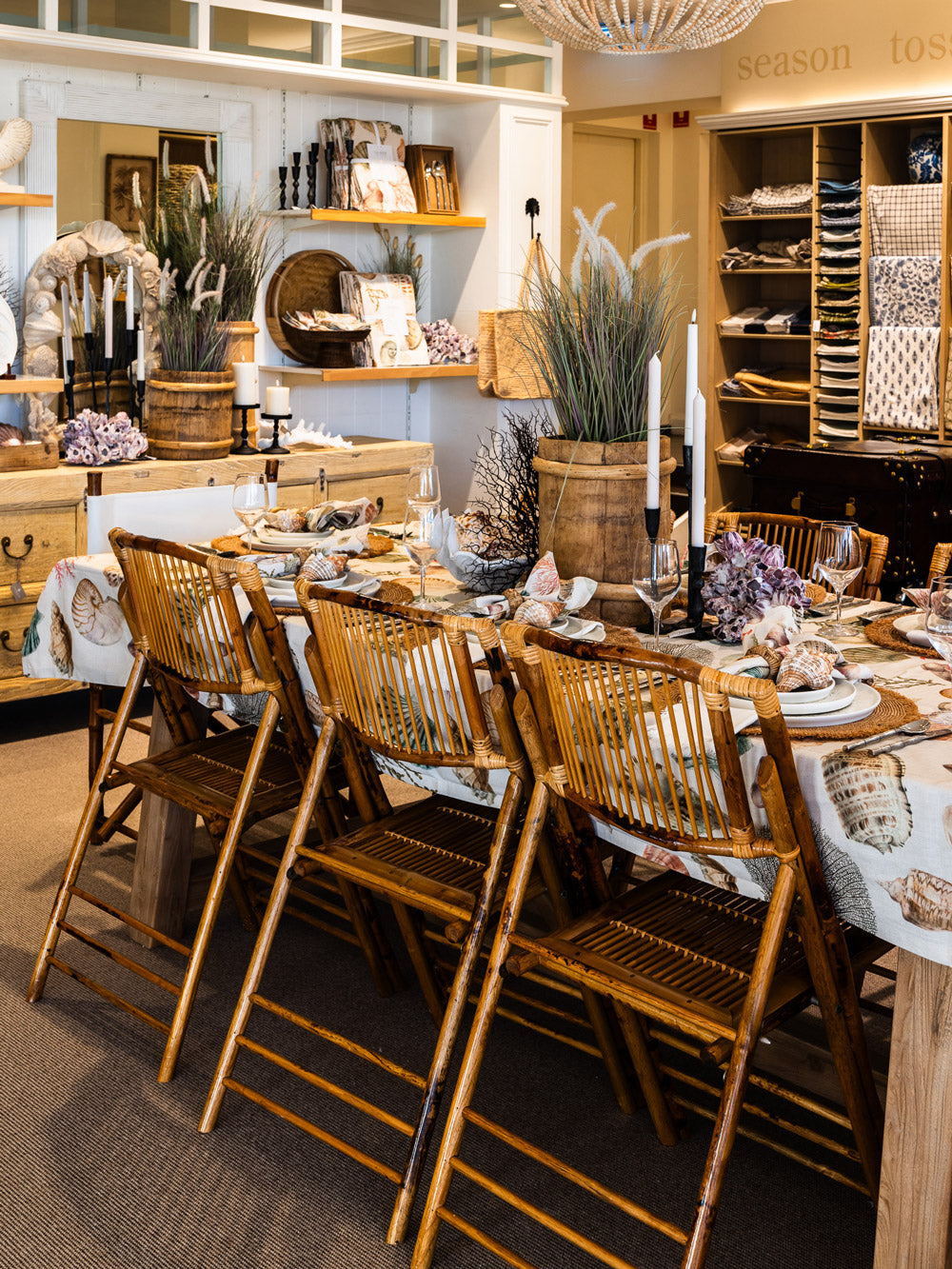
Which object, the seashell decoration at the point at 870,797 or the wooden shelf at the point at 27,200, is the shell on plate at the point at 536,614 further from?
the wooden shelf at the point at 27,200

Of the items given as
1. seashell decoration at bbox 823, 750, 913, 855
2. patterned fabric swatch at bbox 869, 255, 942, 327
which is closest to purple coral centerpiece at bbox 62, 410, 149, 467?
patterned fabric swatch at bbox 869, 255, 942, 327

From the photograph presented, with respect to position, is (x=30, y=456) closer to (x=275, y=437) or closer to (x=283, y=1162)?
(x=275, y=437)

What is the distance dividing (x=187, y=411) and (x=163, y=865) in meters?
2.09

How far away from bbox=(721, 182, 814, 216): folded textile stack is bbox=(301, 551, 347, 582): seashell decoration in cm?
399

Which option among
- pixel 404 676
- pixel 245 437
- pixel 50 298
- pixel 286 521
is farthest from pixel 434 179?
pixel 404 676

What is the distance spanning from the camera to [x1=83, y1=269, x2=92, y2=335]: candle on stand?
4.43m

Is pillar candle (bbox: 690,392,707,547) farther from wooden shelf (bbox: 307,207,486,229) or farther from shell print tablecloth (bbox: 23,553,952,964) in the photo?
wooden shelf (bbox: 307,207,486,229)

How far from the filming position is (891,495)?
16.3 ft

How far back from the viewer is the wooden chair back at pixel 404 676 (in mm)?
1916

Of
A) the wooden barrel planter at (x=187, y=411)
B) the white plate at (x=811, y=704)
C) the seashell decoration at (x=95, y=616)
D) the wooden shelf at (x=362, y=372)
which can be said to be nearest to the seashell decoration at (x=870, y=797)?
the white plate at (x=811, y=704)

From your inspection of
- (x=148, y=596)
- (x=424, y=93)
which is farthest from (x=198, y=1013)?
(x=424, y=93)

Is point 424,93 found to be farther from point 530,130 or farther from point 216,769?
point 216,769

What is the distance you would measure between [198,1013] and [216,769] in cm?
47

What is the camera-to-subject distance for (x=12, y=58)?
14.1 ft
